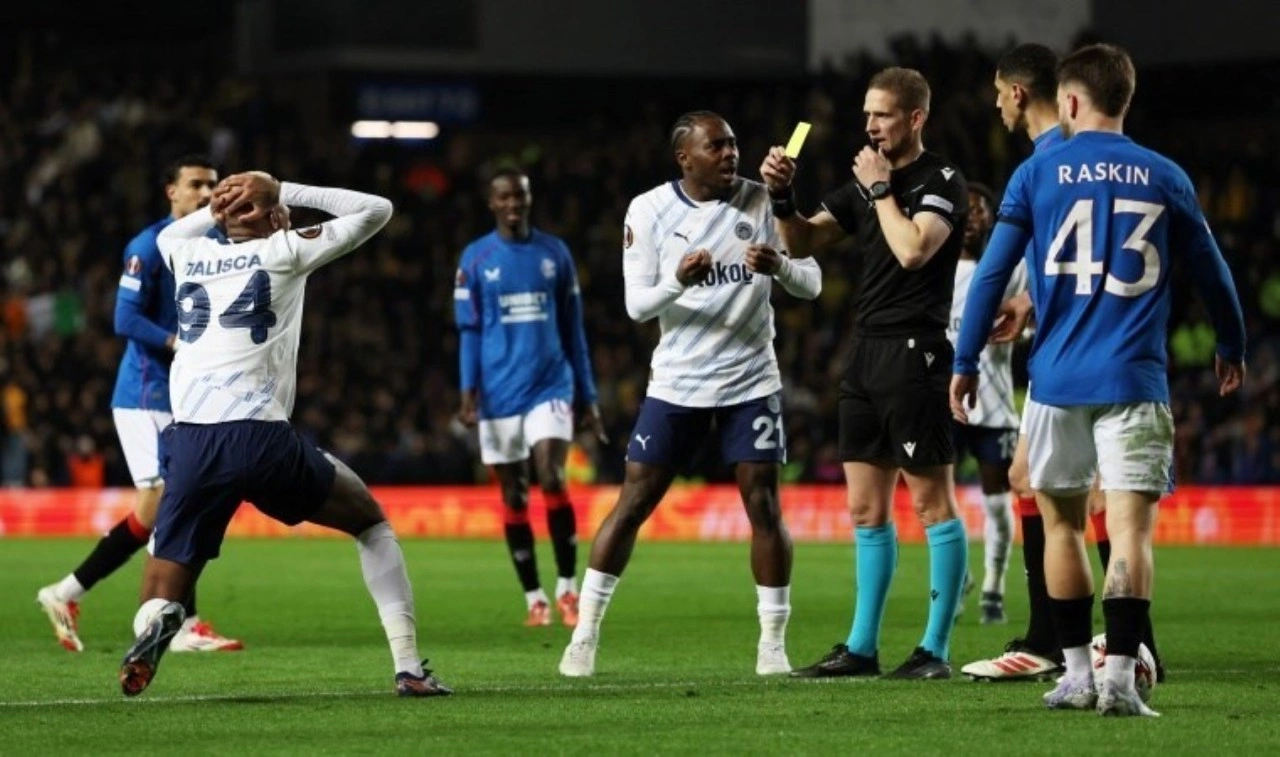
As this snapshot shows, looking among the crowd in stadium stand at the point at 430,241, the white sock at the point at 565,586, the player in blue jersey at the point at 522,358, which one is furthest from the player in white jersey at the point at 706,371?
the crowd in stadium stand at the point at 430,241

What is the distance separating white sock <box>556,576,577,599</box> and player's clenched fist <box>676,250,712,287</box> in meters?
4.50

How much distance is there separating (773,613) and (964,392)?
205 cm

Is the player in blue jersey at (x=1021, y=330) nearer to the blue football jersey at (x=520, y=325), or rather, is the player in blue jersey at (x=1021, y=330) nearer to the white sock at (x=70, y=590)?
the blue football jersey at (x=520, y=325)

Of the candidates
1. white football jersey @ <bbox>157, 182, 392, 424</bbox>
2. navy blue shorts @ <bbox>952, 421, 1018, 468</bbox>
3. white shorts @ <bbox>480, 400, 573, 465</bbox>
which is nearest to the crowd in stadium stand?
navy blue shorts @ <bbox>952, 421, 1018, 468</bbox>

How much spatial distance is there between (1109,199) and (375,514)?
304 centimetres

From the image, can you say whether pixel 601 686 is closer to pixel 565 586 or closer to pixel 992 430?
pixel 565 586

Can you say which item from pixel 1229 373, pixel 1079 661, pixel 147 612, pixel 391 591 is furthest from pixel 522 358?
pixel 1229 373

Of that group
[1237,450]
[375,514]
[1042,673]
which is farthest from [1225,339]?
[1237,450]

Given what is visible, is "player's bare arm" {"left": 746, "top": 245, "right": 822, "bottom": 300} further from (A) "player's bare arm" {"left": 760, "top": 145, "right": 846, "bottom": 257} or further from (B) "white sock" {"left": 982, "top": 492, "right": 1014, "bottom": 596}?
(B) "white sock" {"left": 982, "top": 492, "right": 1014, "bottom": 596}

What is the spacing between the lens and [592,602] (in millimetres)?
10352

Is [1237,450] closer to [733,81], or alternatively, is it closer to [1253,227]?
[1253,227]

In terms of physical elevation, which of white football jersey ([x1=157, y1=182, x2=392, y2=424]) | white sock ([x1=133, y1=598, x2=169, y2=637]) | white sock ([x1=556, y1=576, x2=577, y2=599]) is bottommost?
white sock ([x1=556, y1=576, x2=577, y2=599])

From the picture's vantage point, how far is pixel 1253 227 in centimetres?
2673

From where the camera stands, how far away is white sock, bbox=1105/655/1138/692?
8282mm
